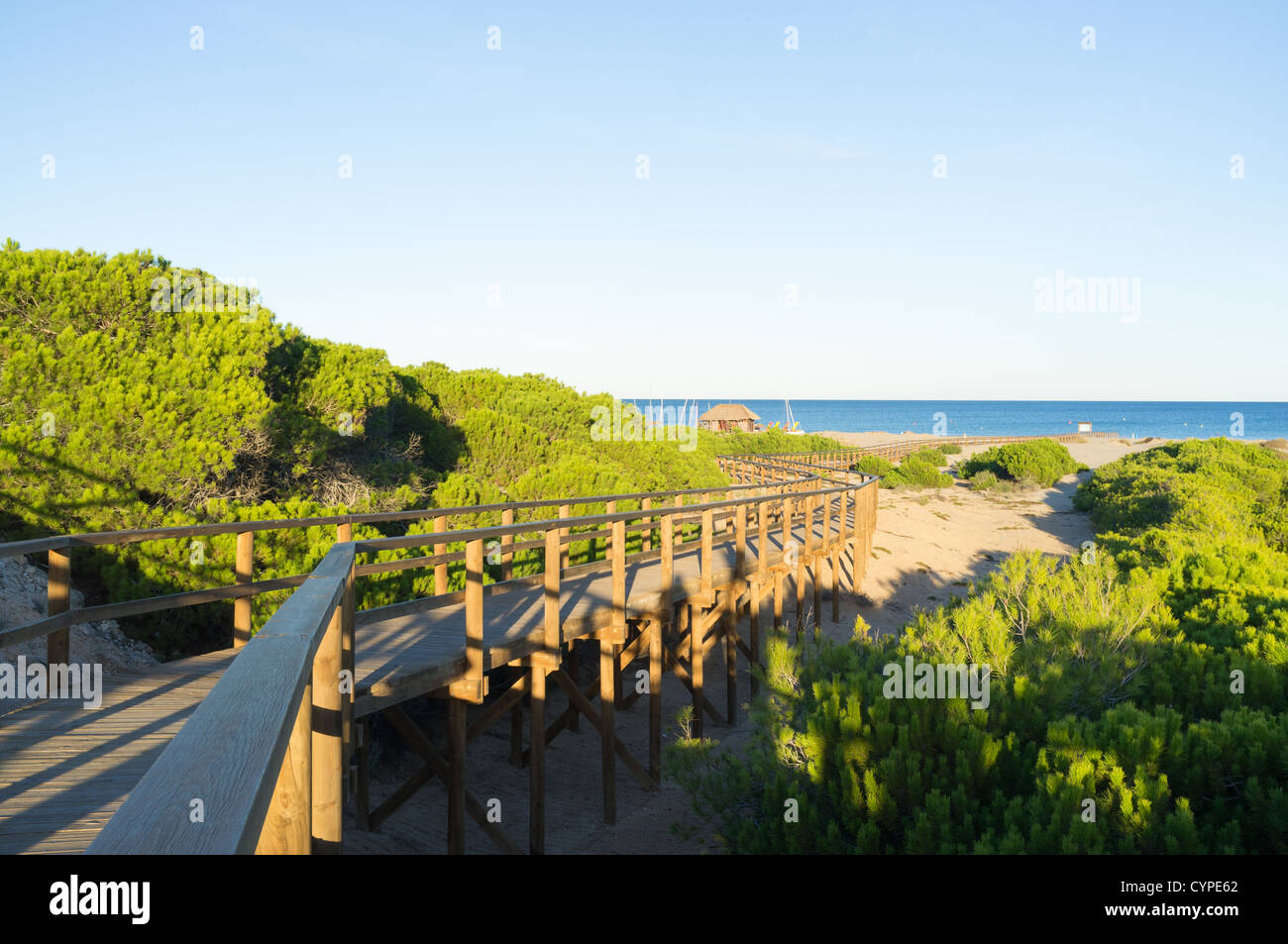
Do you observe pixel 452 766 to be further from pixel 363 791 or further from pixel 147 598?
pixel 147 598

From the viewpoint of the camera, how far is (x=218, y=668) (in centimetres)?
534

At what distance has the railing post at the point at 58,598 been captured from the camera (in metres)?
4.54

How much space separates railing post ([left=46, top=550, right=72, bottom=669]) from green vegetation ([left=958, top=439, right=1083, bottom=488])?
28.7 m

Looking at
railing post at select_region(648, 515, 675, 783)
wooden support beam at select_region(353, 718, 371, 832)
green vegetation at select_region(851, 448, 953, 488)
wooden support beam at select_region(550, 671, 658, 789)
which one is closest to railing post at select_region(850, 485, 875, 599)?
railing post at select_region(648, 515, 675, 783)

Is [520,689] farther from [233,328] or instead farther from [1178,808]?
[233,328]

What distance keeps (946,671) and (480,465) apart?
1175 centimetres

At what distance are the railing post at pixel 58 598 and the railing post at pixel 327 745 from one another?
8.31ft

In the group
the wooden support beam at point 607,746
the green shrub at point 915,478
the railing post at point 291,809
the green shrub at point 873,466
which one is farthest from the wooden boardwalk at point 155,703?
the green shrub at point 873,466

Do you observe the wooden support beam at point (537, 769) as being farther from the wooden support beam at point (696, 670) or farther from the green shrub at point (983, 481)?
the green shrub at point (983, 481)

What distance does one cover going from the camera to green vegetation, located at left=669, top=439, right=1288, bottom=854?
11.9 feet

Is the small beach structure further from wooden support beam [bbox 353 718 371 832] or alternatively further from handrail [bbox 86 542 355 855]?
handrail [bbox 86 542 355 855]

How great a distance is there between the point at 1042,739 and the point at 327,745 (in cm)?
378
